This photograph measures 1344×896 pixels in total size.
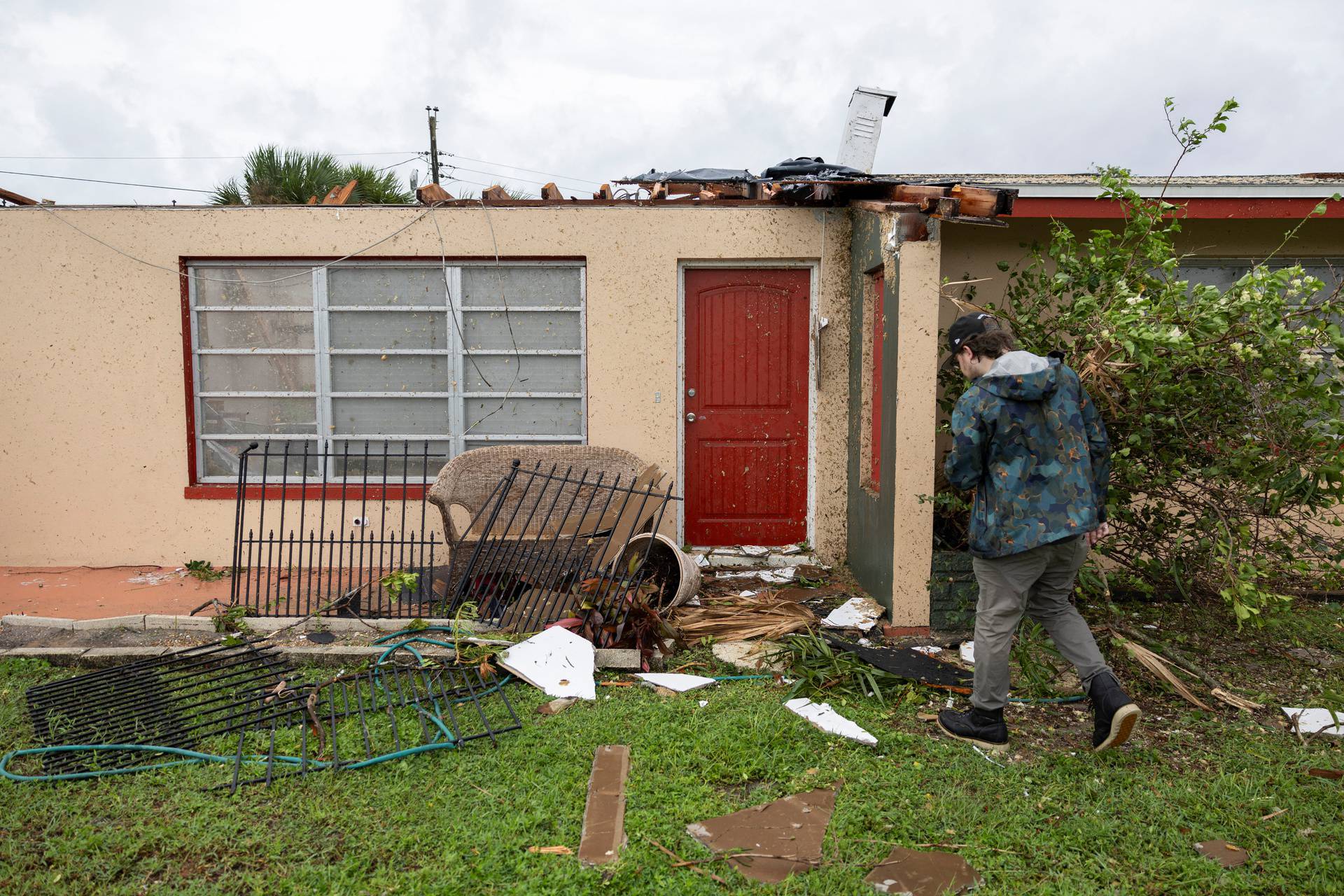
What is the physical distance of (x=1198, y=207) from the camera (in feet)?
19.7

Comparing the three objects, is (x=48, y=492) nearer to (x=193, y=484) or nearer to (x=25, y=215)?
(x=193, y=484)

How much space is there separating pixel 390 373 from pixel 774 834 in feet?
16.4

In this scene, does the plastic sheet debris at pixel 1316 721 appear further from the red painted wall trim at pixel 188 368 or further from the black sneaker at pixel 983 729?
the red painted wall trim at pixel 188 368

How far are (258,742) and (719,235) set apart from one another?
455 cm

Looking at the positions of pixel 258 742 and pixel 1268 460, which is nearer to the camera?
pixel 258 742

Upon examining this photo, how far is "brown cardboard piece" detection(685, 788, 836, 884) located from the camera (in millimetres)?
2820

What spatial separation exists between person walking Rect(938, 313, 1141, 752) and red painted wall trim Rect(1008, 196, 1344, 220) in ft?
8.98

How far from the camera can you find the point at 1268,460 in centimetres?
411

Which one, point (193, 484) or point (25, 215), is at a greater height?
point (25, 215)

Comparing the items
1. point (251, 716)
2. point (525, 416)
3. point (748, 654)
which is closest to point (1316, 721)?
point (748, 654)

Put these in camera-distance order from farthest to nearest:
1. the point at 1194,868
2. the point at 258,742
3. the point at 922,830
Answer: the point at 258,742
the point at 922,830
the point at 1194,868

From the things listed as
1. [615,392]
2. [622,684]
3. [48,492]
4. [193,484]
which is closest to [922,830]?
[622,684]

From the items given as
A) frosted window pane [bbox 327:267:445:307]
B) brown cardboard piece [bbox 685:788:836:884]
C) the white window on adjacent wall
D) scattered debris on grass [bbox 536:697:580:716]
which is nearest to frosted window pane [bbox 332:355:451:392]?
the white window on adjacent wall

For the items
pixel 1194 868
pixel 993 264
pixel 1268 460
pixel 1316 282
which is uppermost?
pixel 993 264
